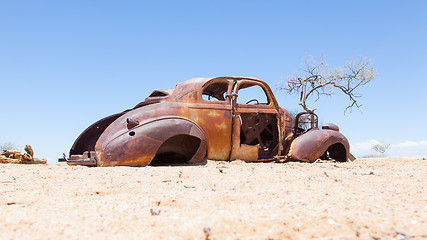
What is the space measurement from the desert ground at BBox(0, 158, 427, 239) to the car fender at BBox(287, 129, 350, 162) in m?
3.74

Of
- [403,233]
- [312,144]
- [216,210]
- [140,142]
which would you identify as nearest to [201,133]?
[140,142]

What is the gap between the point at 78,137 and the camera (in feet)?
23.3

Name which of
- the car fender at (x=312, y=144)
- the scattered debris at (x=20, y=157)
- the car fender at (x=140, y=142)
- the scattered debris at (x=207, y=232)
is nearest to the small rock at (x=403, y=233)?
the scattered debris at (x=207, y=232)

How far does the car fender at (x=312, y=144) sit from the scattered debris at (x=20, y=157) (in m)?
5.92

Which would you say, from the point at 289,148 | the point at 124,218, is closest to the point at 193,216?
the point at 124,218

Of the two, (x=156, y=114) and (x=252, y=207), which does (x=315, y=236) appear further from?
(x=156, y=114)

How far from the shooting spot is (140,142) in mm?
5922

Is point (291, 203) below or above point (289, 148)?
below

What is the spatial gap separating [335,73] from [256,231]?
22.2 m

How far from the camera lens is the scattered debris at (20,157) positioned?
7.94 metres

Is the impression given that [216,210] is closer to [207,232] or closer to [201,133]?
[207,232]

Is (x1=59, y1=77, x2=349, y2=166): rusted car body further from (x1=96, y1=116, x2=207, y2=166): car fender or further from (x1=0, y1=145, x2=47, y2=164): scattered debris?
(x1=0, y1=145, x2=47, y2=164): scattered debris

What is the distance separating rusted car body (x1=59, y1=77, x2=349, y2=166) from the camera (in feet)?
19.6

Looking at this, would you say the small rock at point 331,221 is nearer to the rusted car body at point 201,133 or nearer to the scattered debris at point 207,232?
the scattered debris at point 207,232
